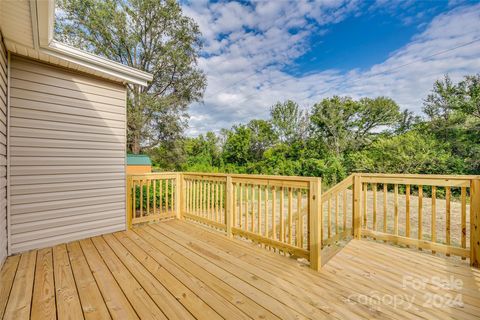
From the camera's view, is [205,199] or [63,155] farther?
[205,199]

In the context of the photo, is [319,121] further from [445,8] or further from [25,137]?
[25,137]

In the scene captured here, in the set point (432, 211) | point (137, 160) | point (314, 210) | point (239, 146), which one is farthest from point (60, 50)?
point (239, 146)

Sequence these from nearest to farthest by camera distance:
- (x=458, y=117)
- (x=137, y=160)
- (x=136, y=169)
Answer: (x=136, y=169)
(x=137, y=160)
(x=458, y=117)

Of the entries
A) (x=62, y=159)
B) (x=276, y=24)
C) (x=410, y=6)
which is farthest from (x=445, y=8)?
(x=62, y=159)

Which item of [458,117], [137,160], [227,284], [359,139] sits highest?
[458,117]

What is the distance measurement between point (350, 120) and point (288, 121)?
14.1ft

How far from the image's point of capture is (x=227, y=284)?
1.97m

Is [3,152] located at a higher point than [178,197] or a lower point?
higher

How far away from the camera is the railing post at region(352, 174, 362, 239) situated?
3029 mm

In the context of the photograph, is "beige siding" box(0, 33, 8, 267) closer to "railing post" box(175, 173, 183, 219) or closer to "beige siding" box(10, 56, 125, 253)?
"beige siding" box(10, 56, 125, 253)

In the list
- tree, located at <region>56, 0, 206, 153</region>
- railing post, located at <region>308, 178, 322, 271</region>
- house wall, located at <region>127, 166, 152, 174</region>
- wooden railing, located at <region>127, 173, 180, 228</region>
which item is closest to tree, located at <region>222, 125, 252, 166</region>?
tree, located at <region>56, 0, 206, 153</region>

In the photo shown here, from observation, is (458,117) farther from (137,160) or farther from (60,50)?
(137,160)

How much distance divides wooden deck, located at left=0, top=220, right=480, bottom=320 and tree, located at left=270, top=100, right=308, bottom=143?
1329 centimetres

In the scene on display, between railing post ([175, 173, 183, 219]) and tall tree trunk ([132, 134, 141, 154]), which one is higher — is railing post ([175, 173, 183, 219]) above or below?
below
